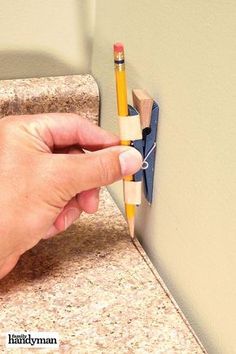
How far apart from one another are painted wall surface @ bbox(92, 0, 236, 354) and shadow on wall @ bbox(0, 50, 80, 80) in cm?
16

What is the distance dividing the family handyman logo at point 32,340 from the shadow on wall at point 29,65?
0.42m

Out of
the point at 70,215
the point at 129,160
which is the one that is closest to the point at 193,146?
the point at 129,160

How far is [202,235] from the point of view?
53cm

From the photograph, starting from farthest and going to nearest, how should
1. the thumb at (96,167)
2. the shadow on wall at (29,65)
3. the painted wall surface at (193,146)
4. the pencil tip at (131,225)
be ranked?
the shadow on wall at (29,65) → the pencil tip at (131,225) → the thumb at (96,167) → the painted wall surface at (193,146)

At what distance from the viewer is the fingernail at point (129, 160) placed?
0.59 meters

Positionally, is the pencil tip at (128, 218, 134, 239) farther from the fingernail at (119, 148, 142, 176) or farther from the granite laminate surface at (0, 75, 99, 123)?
the granite laminate surface at (0, 75, 99, 123)

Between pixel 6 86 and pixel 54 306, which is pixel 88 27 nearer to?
pixel 6 86

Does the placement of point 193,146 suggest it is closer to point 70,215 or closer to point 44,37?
point 70,215

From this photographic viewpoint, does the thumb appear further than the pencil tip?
No

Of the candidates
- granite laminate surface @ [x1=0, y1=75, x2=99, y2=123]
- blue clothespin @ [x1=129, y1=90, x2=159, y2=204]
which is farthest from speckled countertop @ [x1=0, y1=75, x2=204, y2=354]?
blue clothespin @ [x1=129, y1=90, x2=159, y2=204]

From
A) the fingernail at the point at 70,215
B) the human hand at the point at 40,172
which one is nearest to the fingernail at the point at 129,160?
the human hand at the point at 40,172

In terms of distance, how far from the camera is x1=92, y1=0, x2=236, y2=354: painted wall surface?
46 cm

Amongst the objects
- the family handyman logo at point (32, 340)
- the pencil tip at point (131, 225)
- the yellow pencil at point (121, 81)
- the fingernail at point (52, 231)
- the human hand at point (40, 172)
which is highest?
the yellow pencil at point (121, 81)

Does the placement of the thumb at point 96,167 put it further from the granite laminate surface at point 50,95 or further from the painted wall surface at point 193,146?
the granite laminate surface at point 50,95
